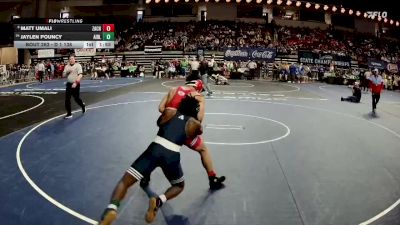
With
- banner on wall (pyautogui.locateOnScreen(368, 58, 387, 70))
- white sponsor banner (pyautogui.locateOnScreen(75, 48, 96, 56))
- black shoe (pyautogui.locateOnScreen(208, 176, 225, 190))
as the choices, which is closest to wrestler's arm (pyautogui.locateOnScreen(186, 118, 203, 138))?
black shoe (pyautogui.locateOnScreen(208, 176, 225, 190))

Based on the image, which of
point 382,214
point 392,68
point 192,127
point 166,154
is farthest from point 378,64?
point 166,154

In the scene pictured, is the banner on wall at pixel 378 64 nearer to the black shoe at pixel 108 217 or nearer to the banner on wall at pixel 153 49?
the banner on wall at pixel 153 49

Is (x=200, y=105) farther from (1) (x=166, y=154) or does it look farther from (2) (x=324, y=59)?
(2) (x=324, y=59)

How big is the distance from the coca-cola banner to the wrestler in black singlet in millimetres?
23969

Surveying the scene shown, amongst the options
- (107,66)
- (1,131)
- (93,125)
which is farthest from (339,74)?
(1,131)

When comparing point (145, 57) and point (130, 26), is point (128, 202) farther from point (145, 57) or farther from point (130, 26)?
point (130, 26)

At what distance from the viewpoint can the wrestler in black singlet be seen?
13.5 ft

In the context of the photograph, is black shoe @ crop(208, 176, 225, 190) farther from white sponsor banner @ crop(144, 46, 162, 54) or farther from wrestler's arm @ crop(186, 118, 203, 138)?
white sponsor banner @ crop(144, 46, 162, 54)

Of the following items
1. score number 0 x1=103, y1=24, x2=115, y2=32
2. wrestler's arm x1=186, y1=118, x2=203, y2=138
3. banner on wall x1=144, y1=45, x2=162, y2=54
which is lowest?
wrestler's arm x1=186, y1=118, x2=203, y2=138

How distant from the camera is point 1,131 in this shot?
922 centimetres

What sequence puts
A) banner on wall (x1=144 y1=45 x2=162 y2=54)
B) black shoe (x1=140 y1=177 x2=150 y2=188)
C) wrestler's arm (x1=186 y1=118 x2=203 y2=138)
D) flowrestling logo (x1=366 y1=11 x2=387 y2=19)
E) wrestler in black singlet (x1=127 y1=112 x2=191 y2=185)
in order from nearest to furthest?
wrestler in black singlet (x1=127 y1=112 x2=191 y2=185)
wrestler's arm (x1=186 y1=118 x2=203 y2=138)
black shoe (x1=140 y1=177 x2=150 y2=188)
banner on wall (x1=144 y1=45 x2=162 y2=54)
flowrestling logo (x1=366 y1=11 x2=387 y2=19)

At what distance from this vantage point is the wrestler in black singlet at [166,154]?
4129 millimetres

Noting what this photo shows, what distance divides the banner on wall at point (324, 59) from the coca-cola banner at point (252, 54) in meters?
2.27
